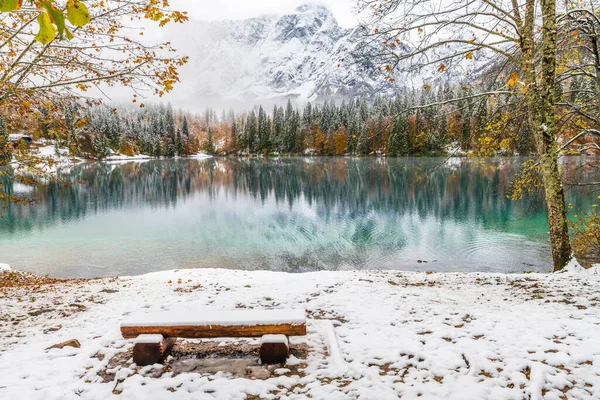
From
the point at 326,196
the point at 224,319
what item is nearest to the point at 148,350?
the point at 224,319

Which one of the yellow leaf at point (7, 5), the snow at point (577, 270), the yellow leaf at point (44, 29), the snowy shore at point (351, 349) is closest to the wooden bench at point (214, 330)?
the snowy shore at point (351, 349)

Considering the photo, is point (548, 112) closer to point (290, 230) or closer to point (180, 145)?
point (290, 230)

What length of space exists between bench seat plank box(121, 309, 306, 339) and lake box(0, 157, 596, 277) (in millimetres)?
6539

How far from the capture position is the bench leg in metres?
3.98

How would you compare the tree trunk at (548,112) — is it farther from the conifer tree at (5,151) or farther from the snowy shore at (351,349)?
the conifer tree at (5,151)

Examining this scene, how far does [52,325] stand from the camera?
5609mm

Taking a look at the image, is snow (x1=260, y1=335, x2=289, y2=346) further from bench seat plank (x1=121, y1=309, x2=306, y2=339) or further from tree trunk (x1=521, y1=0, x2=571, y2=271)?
tree trunk (x1=521, y1=0, x2=571, y2=271)

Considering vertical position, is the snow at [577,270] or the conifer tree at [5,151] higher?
the conifer tree at [5,151]

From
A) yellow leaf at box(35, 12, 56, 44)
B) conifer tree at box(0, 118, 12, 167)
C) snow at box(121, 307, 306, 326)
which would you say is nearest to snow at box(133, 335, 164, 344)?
snow at box(121, 307, 306, 326)

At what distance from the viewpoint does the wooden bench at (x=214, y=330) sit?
401 cm

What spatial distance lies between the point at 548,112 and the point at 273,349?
7.87 metres

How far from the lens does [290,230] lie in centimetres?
2214

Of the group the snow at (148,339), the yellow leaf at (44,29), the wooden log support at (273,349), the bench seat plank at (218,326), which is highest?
the yellow leaf at (44,29)

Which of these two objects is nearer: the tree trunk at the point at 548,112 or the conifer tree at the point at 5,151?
the tree trunk at the point at 548,112
